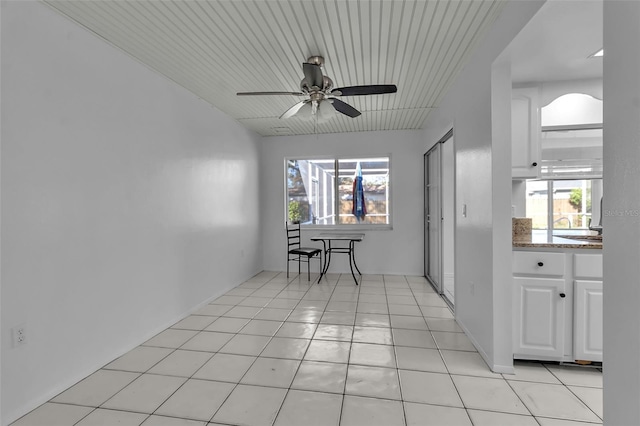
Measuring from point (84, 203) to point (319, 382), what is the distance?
6.67 feet

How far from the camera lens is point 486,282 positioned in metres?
2.25

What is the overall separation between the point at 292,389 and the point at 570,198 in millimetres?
3668

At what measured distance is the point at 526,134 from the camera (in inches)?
92.8

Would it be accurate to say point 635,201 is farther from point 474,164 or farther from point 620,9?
point 474,164

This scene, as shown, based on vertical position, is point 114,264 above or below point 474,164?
below

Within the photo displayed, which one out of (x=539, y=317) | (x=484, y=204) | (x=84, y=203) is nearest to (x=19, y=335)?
(x=84, y=203)

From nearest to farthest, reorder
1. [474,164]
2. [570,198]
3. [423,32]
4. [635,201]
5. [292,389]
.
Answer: [635,201], [292,389], [423,32], [474,164], [570,198]

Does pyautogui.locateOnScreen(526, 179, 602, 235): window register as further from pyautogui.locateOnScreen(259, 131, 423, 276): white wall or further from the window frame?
the window frame

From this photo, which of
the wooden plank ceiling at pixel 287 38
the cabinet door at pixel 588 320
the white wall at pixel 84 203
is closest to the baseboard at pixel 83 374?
the white wall at pixel 84 203

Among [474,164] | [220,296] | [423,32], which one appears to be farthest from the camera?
[220,296]

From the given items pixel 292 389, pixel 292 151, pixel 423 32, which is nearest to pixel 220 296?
pixel 292 389

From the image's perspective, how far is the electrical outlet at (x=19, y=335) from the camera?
5.50 ft

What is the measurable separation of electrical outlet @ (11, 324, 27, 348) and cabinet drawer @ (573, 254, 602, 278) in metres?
3.50

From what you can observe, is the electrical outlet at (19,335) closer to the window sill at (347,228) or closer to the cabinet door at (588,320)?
the cabinet door at (588,320)
